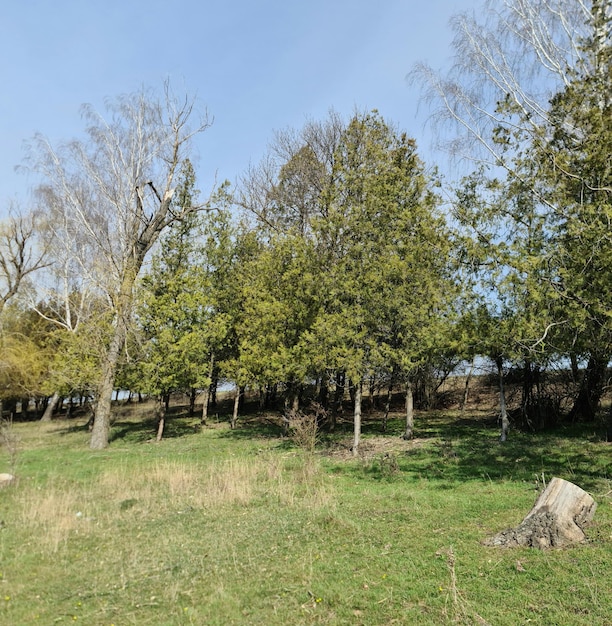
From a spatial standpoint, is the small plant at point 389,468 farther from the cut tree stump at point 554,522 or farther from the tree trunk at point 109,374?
the tree trunk at point 109,374

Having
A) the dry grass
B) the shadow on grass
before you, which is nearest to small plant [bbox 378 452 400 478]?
the shadow on grass

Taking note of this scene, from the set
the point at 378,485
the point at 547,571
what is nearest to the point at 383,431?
the point at 378,485

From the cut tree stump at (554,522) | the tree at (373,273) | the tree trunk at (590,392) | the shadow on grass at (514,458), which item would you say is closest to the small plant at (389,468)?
the shadow on grass at (514,458)

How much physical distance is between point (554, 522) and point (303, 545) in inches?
130

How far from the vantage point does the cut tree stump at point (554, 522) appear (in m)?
5.97

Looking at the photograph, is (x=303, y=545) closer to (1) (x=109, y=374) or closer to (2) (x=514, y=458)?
(2) (x=514, y=458)

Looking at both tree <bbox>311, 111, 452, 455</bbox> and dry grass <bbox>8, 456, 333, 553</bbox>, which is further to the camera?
tree <bbox>311, 111, 452, 455</bbox>

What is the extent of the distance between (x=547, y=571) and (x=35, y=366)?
86.4ft

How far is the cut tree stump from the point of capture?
5973 mm

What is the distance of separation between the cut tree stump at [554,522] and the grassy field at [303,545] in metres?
0.20

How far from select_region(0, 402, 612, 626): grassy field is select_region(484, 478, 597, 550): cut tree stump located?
0.20 metres

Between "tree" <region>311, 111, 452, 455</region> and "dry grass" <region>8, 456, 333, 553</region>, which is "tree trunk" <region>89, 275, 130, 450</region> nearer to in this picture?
"dry grass" <region>8, 456, 333, 553</region>

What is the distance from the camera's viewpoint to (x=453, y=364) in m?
21.0

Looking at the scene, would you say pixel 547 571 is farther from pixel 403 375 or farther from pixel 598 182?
pixel 403 375
